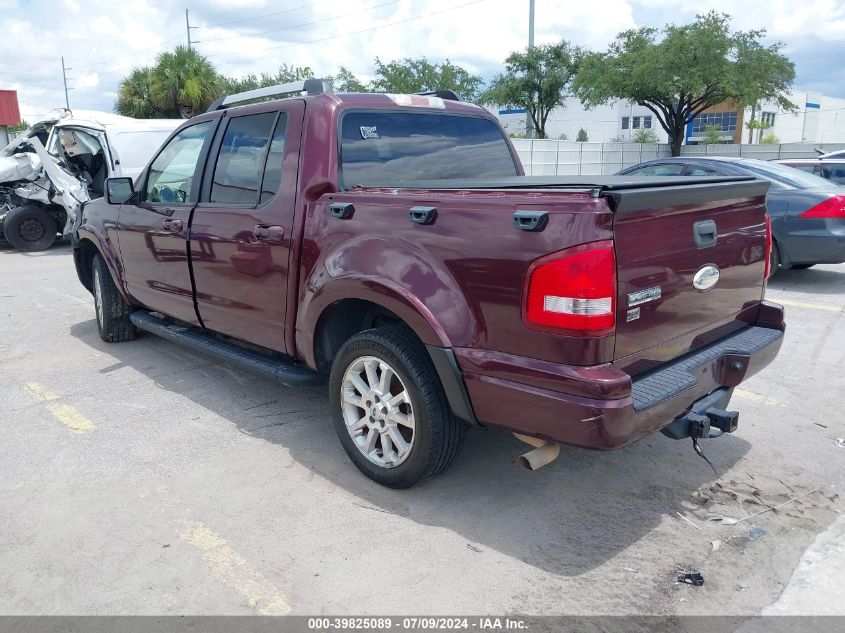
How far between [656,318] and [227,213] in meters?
2.63

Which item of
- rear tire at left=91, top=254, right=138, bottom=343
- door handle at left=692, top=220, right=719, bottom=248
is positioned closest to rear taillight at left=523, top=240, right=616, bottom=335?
door handle at left=692, top=220, right=719, bottom=248

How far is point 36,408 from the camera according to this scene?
192 inches

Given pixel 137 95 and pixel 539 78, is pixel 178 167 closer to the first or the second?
pixel 137 95

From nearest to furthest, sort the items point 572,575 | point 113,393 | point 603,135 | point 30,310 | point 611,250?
point 611,250 < point 572,575 < point 113,393 < point 30,310 < point 603,135

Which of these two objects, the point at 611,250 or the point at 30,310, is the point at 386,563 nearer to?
the point at 611,250

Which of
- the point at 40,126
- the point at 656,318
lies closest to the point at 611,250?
the point at 656,318

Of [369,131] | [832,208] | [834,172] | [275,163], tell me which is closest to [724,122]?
[834,172]

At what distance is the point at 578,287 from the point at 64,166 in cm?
1231

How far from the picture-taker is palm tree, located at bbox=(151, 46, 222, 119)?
29.4 meters

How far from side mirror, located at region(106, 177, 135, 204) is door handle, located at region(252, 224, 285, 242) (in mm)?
1946

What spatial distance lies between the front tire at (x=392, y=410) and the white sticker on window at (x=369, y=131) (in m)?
1.22

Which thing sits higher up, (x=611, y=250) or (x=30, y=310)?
(x=611, y=250)

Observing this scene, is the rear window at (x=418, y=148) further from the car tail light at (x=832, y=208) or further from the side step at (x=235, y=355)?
the car tail light at (x=832, y=208)

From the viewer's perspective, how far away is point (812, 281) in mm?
8820
